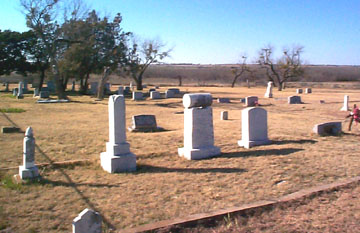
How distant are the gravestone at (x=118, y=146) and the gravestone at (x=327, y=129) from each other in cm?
574

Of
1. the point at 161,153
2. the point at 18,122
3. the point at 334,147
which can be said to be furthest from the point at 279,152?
the point at 18,122

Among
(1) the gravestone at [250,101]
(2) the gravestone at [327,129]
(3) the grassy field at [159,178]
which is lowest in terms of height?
(3) the grassy field at [159,178]

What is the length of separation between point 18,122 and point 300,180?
11.8m

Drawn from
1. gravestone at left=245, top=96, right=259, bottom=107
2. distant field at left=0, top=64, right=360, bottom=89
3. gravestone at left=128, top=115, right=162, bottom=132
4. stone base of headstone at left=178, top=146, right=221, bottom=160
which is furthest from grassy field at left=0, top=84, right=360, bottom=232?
distant field at left=0, top=64, right=360, bottom=89

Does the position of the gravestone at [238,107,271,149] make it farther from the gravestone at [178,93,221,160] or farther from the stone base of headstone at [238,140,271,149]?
the gravestone at [178,93,221,160]

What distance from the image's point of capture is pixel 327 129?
1045 cm

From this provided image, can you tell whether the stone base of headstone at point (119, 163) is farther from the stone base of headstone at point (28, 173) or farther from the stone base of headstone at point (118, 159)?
the stone base of headstone at point (28, 173)

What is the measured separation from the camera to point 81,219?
330cm

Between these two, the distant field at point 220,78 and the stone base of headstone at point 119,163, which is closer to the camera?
the stone base of headstone at point 119,163

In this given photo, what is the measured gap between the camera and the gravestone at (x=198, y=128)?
8016mm

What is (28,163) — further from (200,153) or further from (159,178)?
(200,153)

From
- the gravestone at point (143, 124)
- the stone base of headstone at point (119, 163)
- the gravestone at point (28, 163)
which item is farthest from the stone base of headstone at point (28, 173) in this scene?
the gravestone at point (143, 124)

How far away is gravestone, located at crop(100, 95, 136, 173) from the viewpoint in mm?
7223

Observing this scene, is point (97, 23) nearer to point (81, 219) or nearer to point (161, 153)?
point (161, 153)
